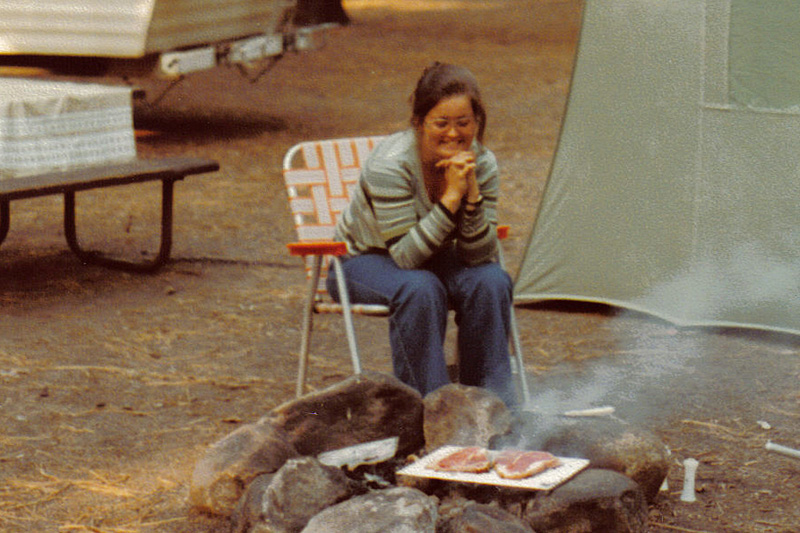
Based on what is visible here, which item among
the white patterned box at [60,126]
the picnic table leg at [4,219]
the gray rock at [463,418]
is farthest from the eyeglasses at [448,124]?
the picnic table leg at [4,219]

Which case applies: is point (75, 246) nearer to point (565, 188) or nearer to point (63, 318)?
point (63, 318)

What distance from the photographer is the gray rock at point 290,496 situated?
10.3 ft

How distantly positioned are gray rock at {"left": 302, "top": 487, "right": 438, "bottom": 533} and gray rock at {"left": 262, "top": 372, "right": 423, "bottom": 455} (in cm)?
43

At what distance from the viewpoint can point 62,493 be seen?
3809 millimetres

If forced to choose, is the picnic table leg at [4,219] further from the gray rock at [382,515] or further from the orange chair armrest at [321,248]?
the gray rock at [382,515]

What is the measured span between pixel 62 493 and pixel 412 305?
126 centimetres

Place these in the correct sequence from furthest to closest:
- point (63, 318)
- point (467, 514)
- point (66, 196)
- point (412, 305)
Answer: point (66, 196), point (63, 318), point (412, 305), point (467, 514)

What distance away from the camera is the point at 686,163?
5426 millimetres

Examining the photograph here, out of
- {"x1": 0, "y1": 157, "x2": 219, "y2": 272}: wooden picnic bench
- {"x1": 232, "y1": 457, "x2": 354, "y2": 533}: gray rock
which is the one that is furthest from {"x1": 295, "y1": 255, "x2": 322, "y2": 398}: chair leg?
{"x1": 0, "y1": 157, "x2": 219, "y2": 272}: wooden picnic bench

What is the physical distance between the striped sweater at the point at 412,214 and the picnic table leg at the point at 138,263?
2381mm

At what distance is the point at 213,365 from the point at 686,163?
2.28 m

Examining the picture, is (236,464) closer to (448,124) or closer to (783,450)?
(448,124)

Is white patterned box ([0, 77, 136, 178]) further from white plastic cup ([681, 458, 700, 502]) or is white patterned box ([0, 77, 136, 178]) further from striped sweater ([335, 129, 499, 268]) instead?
white plastic cup ([681, 458, 700, 502])

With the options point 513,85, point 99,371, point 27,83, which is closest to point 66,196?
point 27,83
